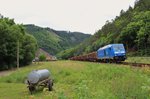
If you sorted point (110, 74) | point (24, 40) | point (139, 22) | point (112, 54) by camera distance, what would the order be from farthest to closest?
point (139, 22)
point (24, 40)
point (112, 54)
point (110, 74)

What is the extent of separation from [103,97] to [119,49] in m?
39.4

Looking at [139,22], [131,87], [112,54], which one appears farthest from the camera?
[139,22]

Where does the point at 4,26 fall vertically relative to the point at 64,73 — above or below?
above

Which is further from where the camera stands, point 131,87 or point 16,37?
point 16,37

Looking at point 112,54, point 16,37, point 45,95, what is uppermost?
point 16,37

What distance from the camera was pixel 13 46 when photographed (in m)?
61.2

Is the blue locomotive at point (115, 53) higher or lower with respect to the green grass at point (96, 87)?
higher

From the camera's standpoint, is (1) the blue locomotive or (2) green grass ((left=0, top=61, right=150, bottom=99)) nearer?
(2) green grass ((left=0, top=61, right=150, bottom=99))

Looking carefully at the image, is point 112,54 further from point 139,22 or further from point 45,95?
point 139,22

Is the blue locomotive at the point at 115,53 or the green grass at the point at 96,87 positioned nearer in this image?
the green grass at the point at 96,87

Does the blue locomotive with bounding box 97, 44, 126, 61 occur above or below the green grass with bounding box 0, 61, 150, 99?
above

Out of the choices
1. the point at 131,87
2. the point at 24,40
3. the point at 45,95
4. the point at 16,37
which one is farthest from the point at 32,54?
the point at 131,87

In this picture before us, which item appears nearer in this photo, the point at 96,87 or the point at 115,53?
the point at 96,87

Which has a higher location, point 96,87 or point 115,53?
point 115,53
